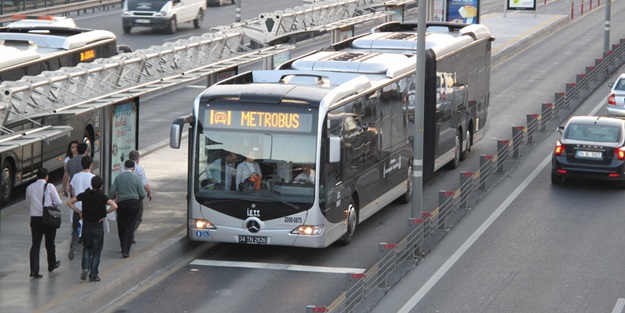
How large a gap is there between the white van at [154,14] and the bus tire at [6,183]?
99.9 ft

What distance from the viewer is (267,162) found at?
65.1 ft

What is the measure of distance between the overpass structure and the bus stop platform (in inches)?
84.8

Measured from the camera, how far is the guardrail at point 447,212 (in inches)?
686

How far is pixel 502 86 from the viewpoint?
4206 centimetres

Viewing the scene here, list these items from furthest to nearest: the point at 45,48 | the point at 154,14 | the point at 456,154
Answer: the point at 154,14
the point at 456,154
the point at 45,48

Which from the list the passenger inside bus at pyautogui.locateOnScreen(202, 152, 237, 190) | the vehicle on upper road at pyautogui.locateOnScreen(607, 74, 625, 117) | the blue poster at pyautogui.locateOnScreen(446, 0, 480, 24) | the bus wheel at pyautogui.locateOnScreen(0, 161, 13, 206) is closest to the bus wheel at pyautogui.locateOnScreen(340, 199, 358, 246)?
the passenger inside bus at pyautogui.locateOnScreen(202, 152, 237, 190)

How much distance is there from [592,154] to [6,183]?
11.7 m

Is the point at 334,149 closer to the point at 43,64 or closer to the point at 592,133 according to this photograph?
the point at 592,133

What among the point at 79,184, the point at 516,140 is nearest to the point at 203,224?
the point at 79,184

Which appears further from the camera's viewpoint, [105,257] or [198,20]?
[198,20]

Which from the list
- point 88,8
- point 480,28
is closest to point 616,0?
point 88,8

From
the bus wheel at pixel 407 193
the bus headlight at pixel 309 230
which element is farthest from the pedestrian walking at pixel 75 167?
the bus wheel at pixel 407 193

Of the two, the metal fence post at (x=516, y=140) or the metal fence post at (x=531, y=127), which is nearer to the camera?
the metal fence post at (x=516, y=140)

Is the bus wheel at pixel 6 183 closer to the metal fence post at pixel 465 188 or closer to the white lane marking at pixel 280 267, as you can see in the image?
the white lane marking at pixel 280 267
